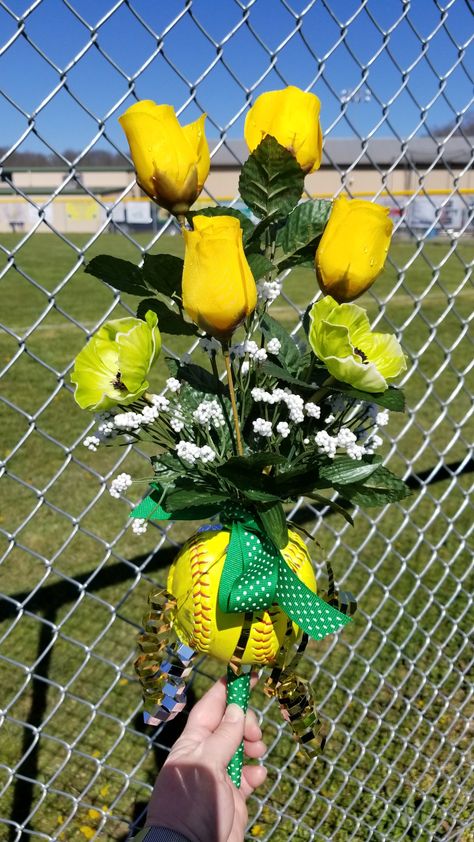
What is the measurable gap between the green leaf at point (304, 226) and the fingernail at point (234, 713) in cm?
71

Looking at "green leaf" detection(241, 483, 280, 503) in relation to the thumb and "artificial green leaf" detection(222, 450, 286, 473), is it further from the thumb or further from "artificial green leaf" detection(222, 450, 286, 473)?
the thumb

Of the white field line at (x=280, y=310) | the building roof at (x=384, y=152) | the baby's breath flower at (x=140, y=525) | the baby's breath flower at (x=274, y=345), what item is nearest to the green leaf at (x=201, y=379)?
the baby's breath flower at (x=274, y=345)

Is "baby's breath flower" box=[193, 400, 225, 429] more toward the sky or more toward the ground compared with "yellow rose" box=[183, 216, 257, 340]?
more toward the ground

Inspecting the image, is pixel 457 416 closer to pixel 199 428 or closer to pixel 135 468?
pixel 135 468

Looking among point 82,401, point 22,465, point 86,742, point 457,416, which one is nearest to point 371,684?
point 86,742

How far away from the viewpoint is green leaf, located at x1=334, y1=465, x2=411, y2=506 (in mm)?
984

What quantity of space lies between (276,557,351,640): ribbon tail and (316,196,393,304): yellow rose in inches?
16.2

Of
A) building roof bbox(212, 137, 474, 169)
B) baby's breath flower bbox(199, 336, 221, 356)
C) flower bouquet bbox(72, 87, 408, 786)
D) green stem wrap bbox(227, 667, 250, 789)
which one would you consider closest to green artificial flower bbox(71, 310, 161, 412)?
flower bouquet bbox(72, 87, 408, 786)

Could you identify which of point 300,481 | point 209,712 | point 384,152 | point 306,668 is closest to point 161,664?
point 209,712

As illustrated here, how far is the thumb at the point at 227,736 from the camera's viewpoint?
1.07m

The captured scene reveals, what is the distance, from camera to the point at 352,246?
0.82 meters

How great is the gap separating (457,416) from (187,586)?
4350 mm

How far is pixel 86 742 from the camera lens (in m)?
2.20

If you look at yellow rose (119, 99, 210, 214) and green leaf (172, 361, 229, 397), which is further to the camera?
green leaf (172, 361, 229, 397)
